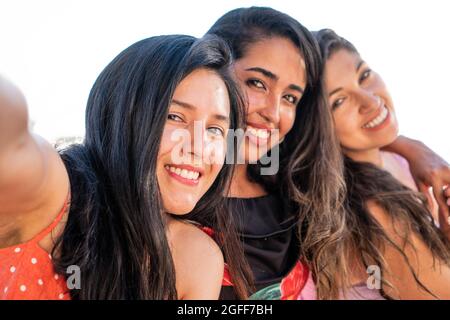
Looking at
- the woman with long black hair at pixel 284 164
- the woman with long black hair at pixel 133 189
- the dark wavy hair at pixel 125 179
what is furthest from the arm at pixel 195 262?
the woman with long black hair at pixel 284 164

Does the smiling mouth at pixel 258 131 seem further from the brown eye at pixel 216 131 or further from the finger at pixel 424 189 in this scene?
the finger at pixel 424 189

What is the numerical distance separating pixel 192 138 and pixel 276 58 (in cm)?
68

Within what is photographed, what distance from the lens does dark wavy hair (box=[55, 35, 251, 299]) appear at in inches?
52.5

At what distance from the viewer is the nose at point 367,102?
96.0 inches

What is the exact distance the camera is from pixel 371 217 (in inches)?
88.0

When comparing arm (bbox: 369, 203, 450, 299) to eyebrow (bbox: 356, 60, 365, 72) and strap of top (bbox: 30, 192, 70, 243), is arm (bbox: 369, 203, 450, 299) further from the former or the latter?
strap of top (bbox: 30, 192, 70, 243)

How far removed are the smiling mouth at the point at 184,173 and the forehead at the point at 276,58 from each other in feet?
2.06

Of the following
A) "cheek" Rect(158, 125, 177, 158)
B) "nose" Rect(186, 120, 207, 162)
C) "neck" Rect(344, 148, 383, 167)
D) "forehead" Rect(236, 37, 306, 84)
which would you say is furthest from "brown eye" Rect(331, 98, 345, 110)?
"cheek" Rect(158, 125, 177, 158)

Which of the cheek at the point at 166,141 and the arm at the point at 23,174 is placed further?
the cheek at the point at 166,141

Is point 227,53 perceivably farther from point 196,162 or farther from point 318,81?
point 318,81

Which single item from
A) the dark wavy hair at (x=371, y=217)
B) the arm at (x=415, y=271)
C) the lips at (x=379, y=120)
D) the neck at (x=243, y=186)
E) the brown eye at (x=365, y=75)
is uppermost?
the brown eye at (x=365, y=75)

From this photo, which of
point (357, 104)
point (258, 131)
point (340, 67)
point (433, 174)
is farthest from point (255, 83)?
point (433, 174)

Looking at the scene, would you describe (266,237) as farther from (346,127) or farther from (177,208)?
(346,127)

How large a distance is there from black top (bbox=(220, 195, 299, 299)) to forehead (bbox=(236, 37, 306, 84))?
1.76ft
